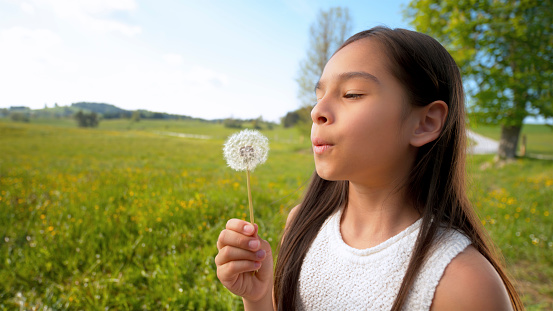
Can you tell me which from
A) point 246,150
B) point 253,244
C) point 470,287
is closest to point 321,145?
point 246,150

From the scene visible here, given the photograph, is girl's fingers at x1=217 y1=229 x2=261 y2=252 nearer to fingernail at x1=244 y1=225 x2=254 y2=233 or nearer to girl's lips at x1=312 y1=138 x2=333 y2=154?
fingernail at x1=244 y1=225 x2=254 y2=233

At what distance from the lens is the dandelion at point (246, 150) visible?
115 centimetres

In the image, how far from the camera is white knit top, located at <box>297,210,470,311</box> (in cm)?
100

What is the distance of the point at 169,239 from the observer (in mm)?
3117

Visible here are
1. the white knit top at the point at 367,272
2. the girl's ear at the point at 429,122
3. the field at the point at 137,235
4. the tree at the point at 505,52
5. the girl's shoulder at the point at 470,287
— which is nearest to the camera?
the girl's shoulder at the point at 470,287

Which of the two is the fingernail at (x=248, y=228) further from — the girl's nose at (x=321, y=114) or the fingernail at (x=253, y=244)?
the girl's nose at (x=321, y=114)

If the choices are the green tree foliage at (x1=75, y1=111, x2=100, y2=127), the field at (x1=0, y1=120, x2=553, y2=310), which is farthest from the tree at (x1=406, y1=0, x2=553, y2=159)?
the green tree foliage at (x1=75, y1=111, x2=100, y2=127)

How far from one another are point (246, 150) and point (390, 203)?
533mm

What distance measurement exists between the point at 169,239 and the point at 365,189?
241 cm

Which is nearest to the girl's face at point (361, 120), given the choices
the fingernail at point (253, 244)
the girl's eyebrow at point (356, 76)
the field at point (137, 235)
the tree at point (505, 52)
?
the girl's eyebrow at point (356, 76)

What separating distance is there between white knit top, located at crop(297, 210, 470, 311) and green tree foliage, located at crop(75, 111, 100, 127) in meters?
15.5

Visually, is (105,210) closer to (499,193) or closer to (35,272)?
(35,272)

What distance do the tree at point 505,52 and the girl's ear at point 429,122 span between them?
30.0ft

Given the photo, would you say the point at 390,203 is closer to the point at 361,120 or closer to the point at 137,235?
the point at 361,120
